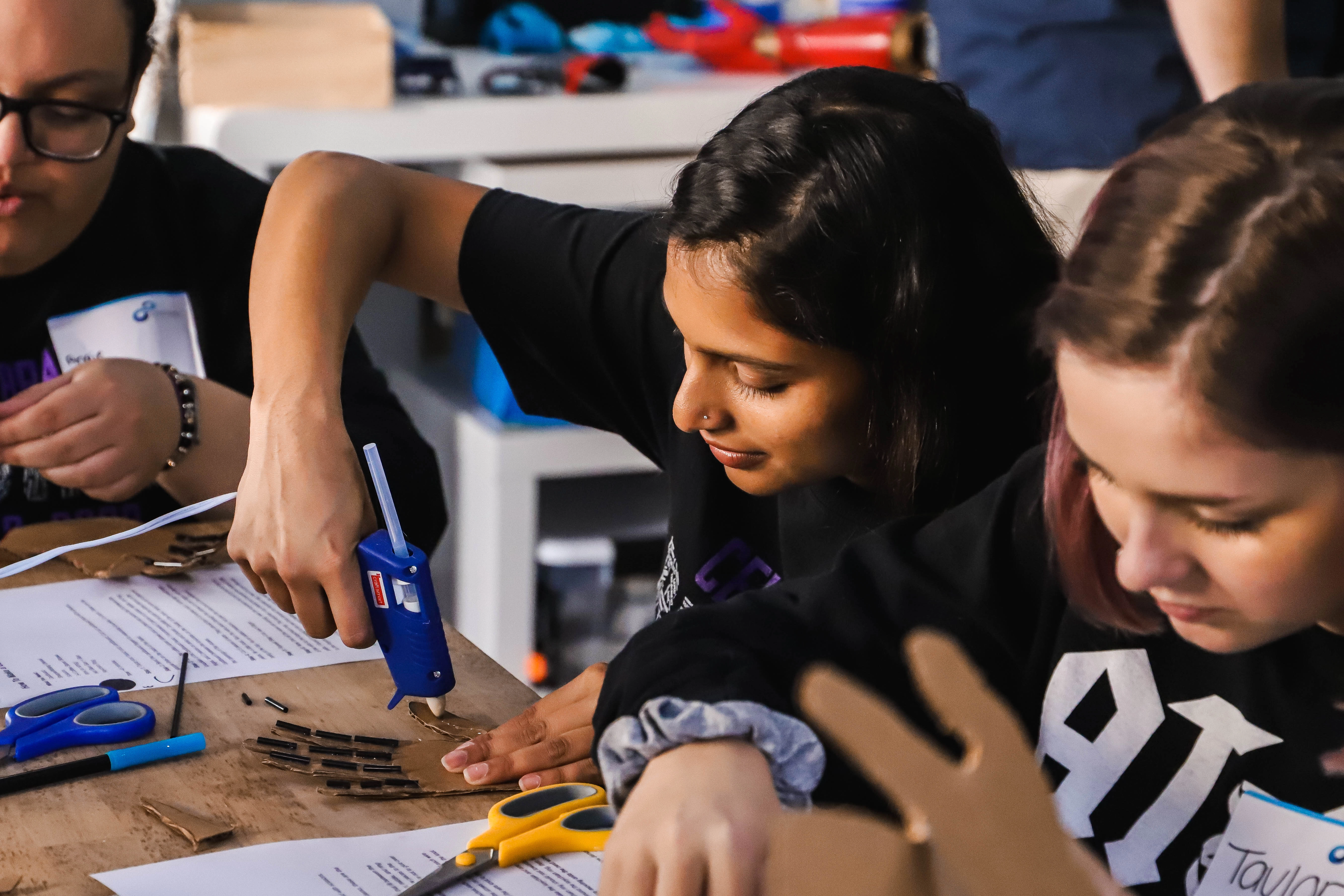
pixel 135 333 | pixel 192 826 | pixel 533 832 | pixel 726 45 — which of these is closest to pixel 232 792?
pixel 192 826

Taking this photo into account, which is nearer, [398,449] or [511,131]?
[398,449]

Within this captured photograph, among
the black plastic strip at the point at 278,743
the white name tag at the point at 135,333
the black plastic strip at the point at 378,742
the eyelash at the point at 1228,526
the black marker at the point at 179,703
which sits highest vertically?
the eyelash at the point at 1228,526

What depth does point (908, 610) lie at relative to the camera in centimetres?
72

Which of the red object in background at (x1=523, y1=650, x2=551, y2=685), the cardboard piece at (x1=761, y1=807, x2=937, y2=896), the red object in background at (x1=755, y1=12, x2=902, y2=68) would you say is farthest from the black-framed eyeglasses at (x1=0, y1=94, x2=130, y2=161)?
the red object in background at (x1=755, y1=12, x2=902, y2=68)

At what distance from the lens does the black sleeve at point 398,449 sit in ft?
3.72

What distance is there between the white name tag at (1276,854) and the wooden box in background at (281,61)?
1.47 meters

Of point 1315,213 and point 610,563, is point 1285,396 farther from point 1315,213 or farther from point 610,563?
point 610,563

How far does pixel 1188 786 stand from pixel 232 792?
1.49 feet

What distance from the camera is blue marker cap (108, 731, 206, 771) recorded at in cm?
73

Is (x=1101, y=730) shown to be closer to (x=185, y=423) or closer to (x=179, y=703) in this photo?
(x=179, y=703)

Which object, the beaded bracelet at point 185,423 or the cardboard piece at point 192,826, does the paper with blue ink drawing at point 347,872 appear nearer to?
the cardboard piece at point 192,826

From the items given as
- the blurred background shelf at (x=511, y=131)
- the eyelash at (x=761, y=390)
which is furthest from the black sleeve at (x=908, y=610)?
the blurred background shelf at (x=511, y=131)

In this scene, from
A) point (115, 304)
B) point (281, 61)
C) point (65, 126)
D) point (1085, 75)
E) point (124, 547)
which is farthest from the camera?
point (281, 61)

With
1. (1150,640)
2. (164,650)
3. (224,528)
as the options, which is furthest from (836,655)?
(224,528)
